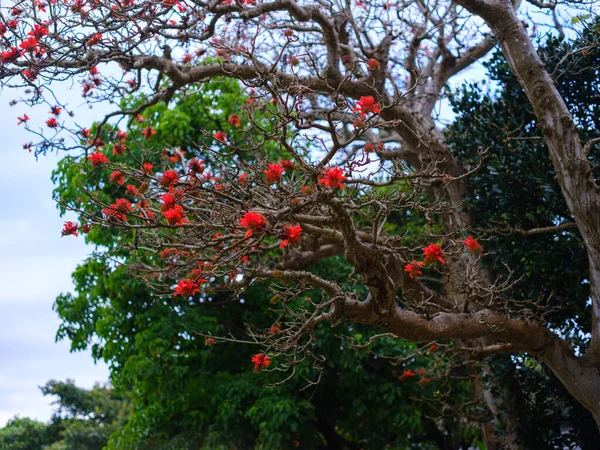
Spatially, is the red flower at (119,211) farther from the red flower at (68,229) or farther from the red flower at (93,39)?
the red flower at (93,39)

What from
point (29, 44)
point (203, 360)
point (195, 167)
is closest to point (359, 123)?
point (195, 167)

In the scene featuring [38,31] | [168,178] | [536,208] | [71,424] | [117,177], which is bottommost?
[71,424]

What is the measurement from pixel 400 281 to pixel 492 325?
4.95ft

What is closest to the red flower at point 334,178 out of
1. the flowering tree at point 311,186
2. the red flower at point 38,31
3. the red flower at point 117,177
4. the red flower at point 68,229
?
the flowering tree at point 311,186

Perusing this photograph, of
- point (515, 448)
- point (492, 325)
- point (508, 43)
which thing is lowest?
point (515, 448)

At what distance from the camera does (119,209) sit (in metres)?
4.06

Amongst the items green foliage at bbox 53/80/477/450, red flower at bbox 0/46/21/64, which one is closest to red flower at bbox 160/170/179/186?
red flower at bbox 0/46/21/64

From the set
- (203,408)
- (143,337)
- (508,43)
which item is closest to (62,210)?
(143,337)

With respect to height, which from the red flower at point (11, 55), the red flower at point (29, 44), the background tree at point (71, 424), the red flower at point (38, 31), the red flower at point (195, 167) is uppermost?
the red flower at point (38, 31)

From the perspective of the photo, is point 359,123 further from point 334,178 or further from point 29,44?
point 29,44

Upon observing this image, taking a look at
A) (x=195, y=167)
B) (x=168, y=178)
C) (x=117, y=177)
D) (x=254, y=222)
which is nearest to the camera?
(x=254, y=222)

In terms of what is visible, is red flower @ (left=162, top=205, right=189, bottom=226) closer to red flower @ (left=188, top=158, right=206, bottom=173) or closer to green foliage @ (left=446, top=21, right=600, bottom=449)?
red flower @ (left=188, top=158, right=206, bottom=173)

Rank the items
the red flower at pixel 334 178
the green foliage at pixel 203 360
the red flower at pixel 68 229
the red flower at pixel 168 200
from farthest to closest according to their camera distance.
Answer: the green foliage at pixel 203 360 < the red flower at pixel 68 229 < the red flower at pixel 168 200 < the red flower at pixel 334 178

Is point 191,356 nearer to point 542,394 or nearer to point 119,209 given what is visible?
point 542,394
